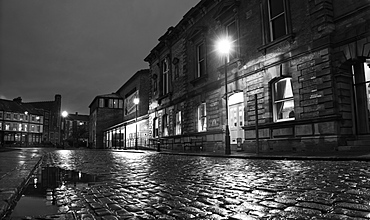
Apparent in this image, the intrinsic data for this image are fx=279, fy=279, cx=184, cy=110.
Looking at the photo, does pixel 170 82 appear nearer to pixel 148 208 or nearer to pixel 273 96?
pixel 273 96

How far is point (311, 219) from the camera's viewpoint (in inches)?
86.4

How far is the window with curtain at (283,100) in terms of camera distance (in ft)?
47.0

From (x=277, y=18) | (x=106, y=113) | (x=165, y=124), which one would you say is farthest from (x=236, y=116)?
(x=106, y=113)

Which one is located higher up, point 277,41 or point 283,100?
point 277,41

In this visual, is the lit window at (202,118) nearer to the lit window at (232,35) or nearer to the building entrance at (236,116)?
the building entrance at (236,116)

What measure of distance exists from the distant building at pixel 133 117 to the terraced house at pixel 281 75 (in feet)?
41.1

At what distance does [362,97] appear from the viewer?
1223cm

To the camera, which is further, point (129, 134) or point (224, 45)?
point (129, 134)

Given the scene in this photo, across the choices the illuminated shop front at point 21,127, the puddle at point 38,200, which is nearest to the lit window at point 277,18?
the puddle at point 38,200

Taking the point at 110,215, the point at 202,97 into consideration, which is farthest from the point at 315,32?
the point at 110,215

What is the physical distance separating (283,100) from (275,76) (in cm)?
134

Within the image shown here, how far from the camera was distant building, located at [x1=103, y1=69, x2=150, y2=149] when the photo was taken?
119 ft

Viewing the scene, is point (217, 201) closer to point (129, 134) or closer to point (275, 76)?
point (275, 76)

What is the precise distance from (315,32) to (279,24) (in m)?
3.00
